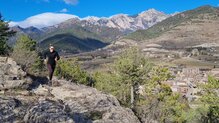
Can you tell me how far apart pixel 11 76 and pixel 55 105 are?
5768 millimetres

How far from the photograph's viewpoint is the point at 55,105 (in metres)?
20.7

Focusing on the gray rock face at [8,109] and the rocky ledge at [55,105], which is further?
the rocky ledge at [55,105]

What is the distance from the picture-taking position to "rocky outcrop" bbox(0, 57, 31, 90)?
2402 cm

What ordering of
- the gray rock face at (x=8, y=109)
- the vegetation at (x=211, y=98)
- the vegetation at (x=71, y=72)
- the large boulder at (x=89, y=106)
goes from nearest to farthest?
1. the gray rock face at (x=8, y=109)
2. the large boulder at (x=89, y=106)
3. the vegetation at (x=211, y=98)
4. the vegetation at (x=71, y=72)

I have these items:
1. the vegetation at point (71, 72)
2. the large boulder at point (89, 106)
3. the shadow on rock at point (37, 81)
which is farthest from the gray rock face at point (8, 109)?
the vegetation at point (71, 72)

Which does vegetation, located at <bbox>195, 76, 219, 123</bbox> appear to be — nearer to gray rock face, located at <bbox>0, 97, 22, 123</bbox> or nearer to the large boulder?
the large boulder

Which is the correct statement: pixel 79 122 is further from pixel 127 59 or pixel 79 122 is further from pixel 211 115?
pixel 211 115

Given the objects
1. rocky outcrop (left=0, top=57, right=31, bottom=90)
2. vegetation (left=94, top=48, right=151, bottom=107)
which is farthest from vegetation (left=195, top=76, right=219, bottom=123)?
rocky outcrop (left=0, top=57, right=31, bottom=90)

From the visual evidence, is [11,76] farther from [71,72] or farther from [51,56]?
[71,72]

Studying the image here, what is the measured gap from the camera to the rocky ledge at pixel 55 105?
18.7m

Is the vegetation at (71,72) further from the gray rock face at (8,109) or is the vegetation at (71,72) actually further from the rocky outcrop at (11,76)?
the gray rock face at (8,109)

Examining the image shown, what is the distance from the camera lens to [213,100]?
55.9 metres

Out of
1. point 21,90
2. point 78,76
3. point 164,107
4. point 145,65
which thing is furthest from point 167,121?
point 21,90

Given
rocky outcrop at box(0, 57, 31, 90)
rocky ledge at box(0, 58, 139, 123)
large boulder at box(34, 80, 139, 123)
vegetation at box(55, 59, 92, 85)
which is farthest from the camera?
vegetation at box(55, 59, 92, 85)
